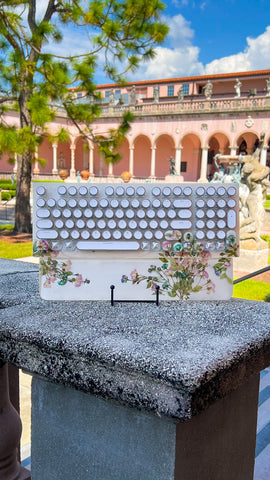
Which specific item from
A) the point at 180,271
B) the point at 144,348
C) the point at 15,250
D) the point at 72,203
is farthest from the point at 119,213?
the point at 15,250

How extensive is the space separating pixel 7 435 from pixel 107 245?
2.01ft

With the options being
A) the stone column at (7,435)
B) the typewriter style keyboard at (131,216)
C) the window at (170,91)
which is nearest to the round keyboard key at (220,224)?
the typewriter style keyboard at (131,216)

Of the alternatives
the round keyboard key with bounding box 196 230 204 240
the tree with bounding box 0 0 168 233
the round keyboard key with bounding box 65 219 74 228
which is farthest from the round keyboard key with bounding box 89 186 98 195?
the tree with bounding box 0 0 168 233

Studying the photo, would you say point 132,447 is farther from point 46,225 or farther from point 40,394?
point 46,225

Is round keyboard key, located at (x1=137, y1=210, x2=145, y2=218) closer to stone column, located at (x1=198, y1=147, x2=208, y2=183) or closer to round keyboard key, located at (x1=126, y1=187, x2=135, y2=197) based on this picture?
round keyboard key, located at (x1=126, y1=187, x2=135, y2=197)

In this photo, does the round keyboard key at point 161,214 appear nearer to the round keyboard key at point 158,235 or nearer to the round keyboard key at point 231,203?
the round keyboard key at point 158,235

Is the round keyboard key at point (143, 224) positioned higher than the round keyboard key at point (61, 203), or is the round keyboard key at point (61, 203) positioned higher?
the round keyboard key at point (61, 203)

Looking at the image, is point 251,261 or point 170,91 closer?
point 251,261

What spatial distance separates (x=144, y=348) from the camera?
79cm

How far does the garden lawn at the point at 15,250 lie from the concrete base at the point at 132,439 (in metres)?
8.20

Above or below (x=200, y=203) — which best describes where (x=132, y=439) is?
below

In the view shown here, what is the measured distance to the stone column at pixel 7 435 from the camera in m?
1.20

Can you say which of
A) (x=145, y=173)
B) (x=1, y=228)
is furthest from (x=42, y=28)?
(x=145, y=173)

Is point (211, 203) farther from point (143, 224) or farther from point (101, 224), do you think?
point (101, 224)
